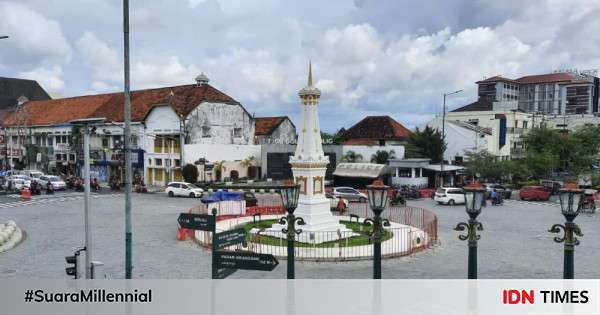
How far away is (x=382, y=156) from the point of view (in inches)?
1882

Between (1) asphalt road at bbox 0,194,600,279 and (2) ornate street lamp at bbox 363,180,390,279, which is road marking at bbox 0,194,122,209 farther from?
(2) ornate street lamp at bbox 363,180,390,279

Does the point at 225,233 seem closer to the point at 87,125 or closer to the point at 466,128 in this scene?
the point at 87,125

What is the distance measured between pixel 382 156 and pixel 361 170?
6686 millimetres

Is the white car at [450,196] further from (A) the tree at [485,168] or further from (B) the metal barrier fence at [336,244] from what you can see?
(B) the metal barrier fence at [336,244]

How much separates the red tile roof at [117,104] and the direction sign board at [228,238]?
3574cm

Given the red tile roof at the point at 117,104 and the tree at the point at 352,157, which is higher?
the red tile roof at the point at 117,104

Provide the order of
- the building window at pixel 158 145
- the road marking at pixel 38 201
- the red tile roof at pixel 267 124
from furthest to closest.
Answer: the red tile roof at pixel 267 124 < the building window at pixel 158 145 < the road marking at pixel 38 201

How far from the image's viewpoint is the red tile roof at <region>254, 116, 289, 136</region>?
5578cm

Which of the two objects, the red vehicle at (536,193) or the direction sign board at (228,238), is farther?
the red vehicle at (536,193)

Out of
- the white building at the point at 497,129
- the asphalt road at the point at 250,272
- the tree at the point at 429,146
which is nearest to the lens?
Answer: the asphalt road at the point at 250,272

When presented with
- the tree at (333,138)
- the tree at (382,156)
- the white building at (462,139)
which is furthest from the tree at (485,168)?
the tree at (333,138)

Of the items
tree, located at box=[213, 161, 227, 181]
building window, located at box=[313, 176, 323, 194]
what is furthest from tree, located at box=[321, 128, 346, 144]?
building window, located at box=[313, 176, 323, 194]

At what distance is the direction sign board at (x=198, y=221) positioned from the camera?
32.4ft

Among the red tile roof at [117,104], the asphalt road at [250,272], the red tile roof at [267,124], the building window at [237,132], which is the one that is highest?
the red tile roof at [117,104]
